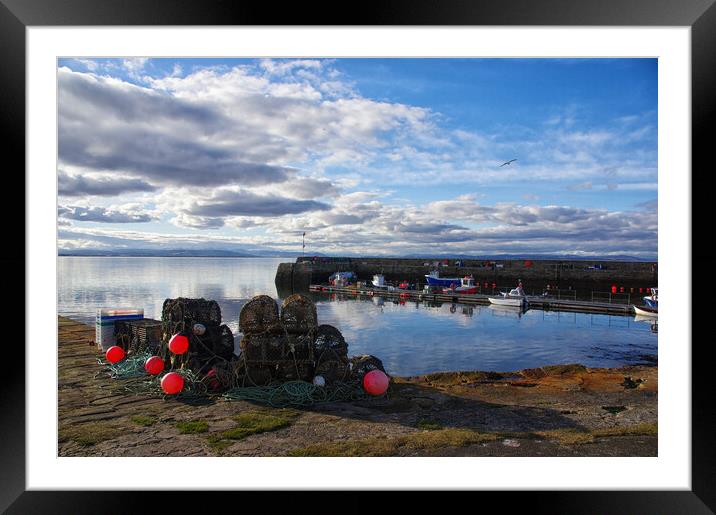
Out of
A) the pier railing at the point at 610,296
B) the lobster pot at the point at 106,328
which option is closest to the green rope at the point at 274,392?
the lobster pot at the point at 106,328

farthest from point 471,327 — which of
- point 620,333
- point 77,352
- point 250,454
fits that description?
point 250,454

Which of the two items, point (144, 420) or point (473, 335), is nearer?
point (144, 420)

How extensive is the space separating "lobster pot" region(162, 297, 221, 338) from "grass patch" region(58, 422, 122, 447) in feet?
7.04

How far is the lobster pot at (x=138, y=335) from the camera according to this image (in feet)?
25.1

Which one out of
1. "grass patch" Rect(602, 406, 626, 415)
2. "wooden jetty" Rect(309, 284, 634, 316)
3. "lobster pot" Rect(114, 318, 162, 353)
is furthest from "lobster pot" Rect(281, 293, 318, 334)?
"wooden jetty" Rect(309, 284, 634, 316)

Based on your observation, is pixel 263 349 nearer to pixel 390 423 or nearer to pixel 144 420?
pixel 144 420

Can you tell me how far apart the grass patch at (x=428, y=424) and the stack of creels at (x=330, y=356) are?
4.73 feet

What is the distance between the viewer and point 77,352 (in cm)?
816

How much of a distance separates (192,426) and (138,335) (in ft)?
12.4

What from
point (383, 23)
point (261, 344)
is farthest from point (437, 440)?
point (383, 23)

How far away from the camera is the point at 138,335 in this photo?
307 inches

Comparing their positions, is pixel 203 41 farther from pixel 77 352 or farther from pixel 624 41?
pixel 77 352

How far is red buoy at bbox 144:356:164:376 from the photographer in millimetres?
6328

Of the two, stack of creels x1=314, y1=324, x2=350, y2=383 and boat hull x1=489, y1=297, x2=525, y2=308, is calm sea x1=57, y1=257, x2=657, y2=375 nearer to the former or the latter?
boat hull x1=489, y1=297, x2=525, y2=308
